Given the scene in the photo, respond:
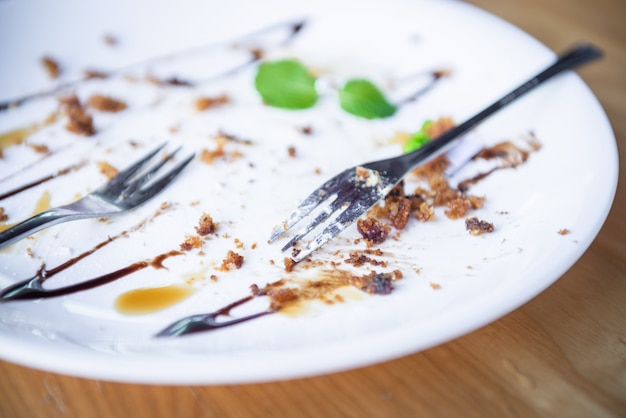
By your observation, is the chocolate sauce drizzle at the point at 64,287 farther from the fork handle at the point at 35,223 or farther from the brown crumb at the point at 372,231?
the brown crumb at the point at 372,231

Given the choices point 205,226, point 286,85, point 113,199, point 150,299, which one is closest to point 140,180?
point 113,199

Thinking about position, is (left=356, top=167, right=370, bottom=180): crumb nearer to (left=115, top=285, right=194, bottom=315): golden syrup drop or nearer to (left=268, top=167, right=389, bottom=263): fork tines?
(left=268, top=167, right=389, bottom=263): fork tines

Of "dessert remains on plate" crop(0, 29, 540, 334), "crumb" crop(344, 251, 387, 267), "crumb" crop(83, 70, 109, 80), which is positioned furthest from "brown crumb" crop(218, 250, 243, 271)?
"crumb" crop(83, 70, 109, 80)

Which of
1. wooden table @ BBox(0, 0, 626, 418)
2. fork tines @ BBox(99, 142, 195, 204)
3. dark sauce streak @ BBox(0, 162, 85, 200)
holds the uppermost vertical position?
dark sauce streak @ BBox(0, 162, 85, 200)

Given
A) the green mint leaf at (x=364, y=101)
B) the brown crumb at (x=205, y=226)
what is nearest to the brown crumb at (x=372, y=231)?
the brown crumb at (x=205, y=226)

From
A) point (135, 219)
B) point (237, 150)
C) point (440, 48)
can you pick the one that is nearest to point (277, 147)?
point (237, 150)

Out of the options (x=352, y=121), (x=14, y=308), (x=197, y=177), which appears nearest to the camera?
(x=14, y=308)

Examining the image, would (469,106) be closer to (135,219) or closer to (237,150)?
(237,150)
